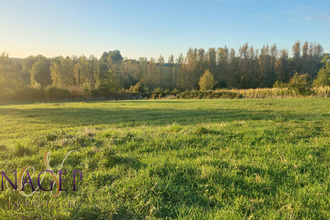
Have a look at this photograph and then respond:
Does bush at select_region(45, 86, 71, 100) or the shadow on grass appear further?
bush at select_region(45, 86, 71, 100)

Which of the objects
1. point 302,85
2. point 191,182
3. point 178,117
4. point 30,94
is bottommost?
point 191,182

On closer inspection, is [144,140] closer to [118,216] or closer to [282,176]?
[118,216]

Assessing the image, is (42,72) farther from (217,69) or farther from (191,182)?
(191,182)

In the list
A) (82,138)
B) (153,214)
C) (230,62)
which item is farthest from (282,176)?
(230,62)

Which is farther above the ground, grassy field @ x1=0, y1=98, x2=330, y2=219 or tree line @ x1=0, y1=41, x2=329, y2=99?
tree line @ x1=0, y1=41, x2=329, y2=99

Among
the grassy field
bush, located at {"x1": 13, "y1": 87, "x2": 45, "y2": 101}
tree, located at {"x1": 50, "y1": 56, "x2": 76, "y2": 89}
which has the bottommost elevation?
the grassy field

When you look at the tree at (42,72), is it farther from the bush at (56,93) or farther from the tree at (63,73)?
the bush at (56,93)

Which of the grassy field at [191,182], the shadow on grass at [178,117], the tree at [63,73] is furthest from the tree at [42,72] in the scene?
the grassy field at [191,182]

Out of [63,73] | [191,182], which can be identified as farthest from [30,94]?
[191,182]

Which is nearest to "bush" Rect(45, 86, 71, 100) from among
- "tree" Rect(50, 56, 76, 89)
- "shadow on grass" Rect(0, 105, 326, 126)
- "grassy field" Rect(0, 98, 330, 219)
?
"tree" Rect(50, 56, 76, 89)

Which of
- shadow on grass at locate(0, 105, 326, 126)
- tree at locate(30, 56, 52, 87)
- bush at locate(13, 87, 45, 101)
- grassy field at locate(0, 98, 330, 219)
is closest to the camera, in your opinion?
grassy field at locate(0, 98, 330, 219)

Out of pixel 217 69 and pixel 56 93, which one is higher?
pixel 217 69

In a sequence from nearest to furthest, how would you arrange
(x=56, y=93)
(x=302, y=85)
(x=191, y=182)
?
(x=191, y=182), (x=302, y=85), (x=56, y=93)

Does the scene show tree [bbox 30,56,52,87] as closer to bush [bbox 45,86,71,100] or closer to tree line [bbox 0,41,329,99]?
tree line [bbox 0,41,329,99]
